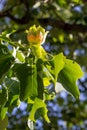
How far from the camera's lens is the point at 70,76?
164 centimetres

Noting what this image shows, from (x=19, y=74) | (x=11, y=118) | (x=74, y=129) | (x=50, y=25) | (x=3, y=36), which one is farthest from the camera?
(x=74, y=129)

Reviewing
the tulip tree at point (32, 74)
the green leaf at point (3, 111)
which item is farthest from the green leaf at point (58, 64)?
the green leaf at point (3, 111)

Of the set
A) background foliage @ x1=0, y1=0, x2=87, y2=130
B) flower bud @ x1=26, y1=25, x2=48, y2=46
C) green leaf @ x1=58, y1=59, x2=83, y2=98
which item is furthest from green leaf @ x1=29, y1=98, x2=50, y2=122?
background foliage @ x1=0, y1=0, x2=87, y2=130

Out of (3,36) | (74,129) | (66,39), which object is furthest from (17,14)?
(3,36)

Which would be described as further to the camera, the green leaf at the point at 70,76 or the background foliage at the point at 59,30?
the background foliage at the point at 59,30

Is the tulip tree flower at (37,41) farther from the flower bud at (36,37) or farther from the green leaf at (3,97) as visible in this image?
the green leaf at (3,97)

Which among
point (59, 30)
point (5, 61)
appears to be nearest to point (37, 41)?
point (5, 61)

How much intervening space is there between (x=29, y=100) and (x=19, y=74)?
12 cm

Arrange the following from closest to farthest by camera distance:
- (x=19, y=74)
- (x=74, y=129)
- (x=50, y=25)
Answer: (x=19, y=74) < (x=50, y=25) < (x=74, y=129)

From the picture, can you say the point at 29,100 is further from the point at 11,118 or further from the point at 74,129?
the point at 74,129

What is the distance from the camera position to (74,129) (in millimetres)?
5465

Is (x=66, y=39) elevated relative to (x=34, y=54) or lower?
lower

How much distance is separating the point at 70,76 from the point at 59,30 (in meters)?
2.63

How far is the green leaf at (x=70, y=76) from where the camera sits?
5.31ft
